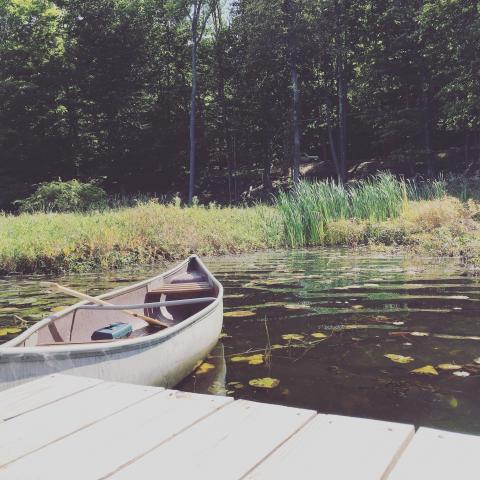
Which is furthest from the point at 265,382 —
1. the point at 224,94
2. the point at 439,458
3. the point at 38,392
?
the point at 224,94

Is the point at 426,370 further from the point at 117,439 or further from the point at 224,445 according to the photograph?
the point at 117,439

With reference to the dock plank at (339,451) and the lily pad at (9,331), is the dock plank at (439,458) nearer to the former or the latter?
the dock plank at (339,451)

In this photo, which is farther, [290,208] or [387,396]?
[290,208]

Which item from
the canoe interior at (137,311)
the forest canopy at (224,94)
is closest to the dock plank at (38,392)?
the canoe interior at (137,311)

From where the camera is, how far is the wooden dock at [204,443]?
199 cm

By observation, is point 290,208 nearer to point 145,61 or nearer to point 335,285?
point 335,285

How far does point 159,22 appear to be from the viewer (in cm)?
3309

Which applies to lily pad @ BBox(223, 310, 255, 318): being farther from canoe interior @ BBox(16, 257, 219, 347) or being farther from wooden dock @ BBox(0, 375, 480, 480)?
wooden dock @ BBox(0, 375, 480, 480)

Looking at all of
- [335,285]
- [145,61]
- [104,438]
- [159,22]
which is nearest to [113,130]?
[145,61]

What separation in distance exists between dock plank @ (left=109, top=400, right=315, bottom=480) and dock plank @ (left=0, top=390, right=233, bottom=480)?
8cm

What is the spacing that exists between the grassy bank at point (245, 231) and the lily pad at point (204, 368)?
6339 millimetres

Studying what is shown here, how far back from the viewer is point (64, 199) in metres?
20.1

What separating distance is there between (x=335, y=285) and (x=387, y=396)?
165 inches

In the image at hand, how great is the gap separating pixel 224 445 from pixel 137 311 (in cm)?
356
